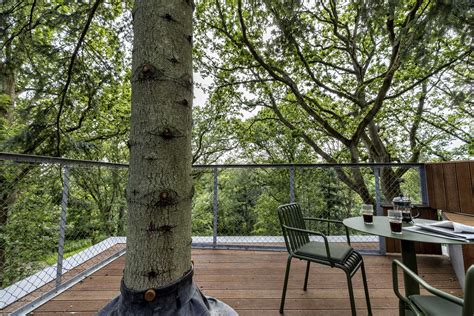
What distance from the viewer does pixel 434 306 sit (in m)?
1.15

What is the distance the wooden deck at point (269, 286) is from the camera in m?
1.80

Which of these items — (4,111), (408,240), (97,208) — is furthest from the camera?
(97,208)

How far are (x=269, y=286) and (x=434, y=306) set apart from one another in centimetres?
133

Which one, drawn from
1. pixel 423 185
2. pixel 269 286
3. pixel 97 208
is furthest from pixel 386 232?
pixel 97 208

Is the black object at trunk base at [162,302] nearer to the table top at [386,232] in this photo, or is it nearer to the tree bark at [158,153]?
the tree bark at [158,153]

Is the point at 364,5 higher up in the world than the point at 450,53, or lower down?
lower down

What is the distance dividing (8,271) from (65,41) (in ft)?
16.1

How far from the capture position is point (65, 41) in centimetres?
313

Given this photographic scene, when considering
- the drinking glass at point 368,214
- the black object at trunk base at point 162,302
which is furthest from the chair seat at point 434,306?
the black object at trunk base at point 162,302

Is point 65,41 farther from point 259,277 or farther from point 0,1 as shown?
point 259,277

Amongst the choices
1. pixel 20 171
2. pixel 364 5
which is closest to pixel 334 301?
pixel 364 5

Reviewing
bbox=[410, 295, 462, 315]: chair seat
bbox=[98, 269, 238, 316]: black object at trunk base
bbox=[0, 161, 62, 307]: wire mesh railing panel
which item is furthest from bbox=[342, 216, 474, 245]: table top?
bbox=[0, 161, 62, 307]: wire mesh railing panel

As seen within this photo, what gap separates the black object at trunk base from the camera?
70 cm

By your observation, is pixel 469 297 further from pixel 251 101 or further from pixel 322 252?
pixel 251 101
